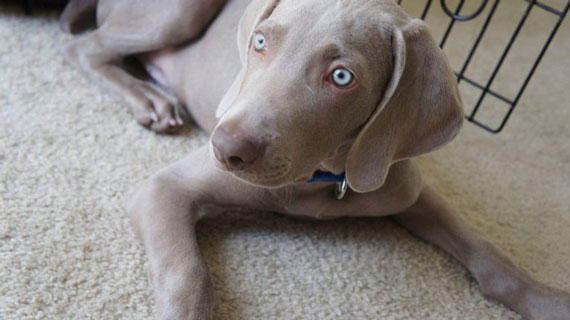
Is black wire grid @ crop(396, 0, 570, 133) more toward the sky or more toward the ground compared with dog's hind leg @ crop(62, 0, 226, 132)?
more toward the sky

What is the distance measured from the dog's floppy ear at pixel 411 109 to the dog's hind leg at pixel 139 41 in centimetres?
89

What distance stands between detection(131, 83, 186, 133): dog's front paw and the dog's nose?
0.85 meters

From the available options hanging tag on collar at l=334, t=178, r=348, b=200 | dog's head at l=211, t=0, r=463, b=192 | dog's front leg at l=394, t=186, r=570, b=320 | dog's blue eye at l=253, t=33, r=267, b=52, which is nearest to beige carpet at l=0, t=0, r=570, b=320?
dog's front leg at l=394, t=186, r=570, b=320

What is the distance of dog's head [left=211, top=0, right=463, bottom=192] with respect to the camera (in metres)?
1.30

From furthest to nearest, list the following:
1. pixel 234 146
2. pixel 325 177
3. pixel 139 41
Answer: pixel 139 41
pixel 325 177
pixel 234 146

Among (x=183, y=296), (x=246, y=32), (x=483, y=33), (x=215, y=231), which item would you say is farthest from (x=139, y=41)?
(x=483, y=33)

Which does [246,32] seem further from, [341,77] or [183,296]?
[183,296]

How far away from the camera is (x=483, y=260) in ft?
5.87

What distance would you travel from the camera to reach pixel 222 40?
2021 millimetres

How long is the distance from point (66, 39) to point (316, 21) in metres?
1.48

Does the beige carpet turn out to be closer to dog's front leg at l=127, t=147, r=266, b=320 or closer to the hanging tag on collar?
dog's front leg at l=127, t=147, r=266, b=320

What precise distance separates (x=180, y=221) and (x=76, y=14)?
4.16 ft

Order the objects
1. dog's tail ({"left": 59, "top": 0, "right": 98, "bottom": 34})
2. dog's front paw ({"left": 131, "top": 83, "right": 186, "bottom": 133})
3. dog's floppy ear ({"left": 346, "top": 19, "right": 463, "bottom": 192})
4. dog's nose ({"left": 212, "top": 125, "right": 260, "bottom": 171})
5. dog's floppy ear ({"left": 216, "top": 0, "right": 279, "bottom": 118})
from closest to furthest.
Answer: dog's nose ({"left": 212, "top": 125, "right": 260, "bottom": 171}), dog's floppy ear ({"left": 346, "top": 19, "right": 463, "bottom": 192}), dog's floppy ear ({"left": 216, "top": 0, "right": 279, "bottom": 118}), dog's front paw ({"left": 131, "top": 83, "right": 186, "bottom": 133}), dog's tail ({"left": 59, "top": 0, "right": 98, "bottom": 34})

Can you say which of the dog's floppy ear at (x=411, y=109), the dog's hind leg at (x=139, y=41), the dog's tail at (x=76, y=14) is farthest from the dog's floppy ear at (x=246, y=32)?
the dog's tail at (x=76, y=14)
